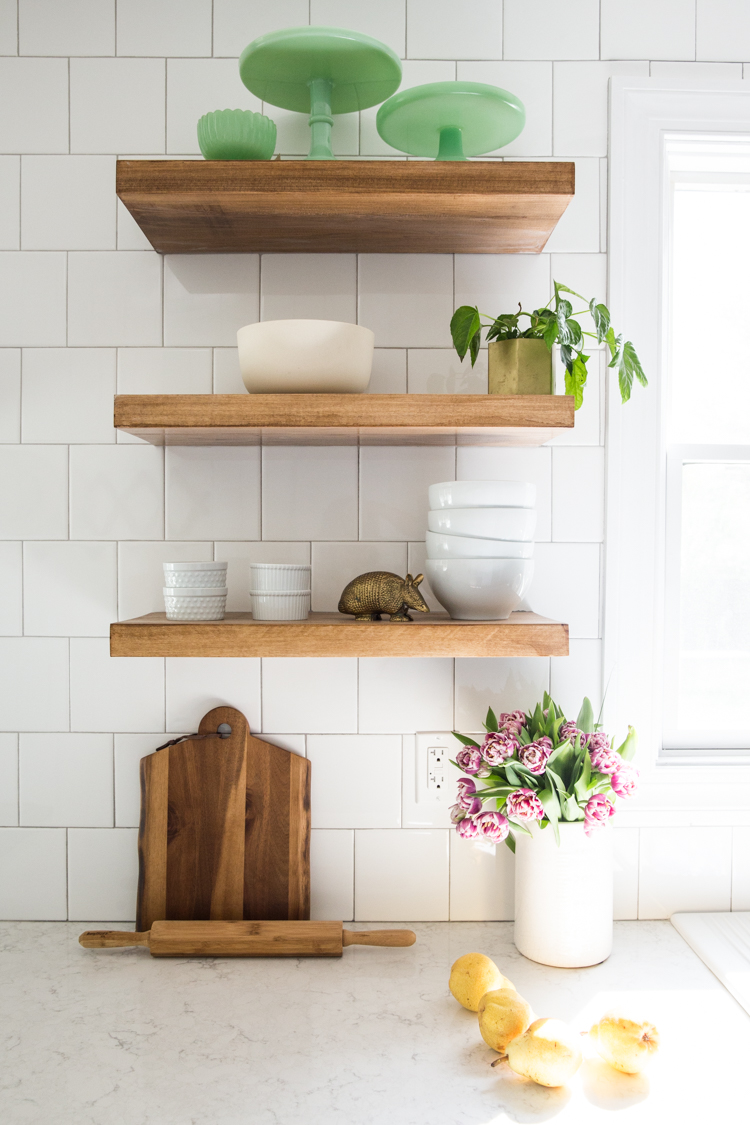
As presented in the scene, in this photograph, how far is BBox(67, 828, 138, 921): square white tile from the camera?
119cm

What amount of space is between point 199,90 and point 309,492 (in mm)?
640

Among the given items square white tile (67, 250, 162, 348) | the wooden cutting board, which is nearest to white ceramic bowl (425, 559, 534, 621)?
the wooden cutting board

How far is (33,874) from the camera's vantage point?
1.19 metres

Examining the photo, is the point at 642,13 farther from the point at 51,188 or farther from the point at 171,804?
the point at 171,804

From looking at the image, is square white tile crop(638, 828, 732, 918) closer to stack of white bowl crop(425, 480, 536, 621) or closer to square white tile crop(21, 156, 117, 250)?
stack of white bowl crop(425, 480, 536, 621)

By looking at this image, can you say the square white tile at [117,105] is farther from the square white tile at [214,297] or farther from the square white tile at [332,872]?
the square white tile at [332,872]

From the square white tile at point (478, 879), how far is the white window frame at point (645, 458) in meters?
0.21

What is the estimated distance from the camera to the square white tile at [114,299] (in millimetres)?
1172

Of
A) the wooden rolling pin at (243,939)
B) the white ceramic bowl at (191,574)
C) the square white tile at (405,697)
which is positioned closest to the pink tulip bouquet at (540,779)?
the square white tile at (405,697)

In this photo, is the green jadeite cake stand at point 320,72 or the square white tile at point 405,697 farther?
the square white tile at point 405,697

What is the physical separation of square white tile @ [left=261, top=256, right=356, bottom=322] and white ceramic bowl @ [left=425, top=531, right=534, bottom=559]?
43 cm

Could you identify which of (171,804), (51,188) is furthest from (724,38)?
A: (171,804)

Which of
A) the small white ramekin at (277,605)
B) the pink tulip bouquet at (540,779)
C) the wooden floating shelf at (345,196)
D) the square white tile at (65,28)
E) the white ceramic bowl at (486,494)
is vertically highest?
the square white tile at (65,28)

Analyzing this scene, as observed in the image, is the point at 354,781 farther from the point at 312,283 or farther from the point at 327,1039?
the point at 312,283
